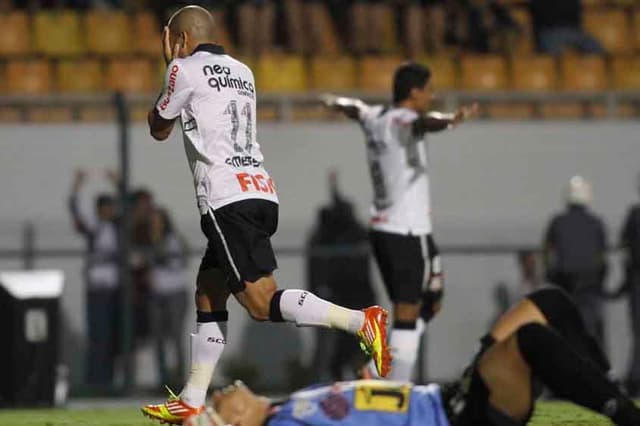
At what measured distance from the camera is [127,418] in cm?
1060

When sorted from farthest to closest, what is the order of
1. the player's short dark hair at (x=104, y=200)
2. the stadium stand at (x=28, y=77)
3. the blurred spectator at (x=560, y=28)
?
1. the blurred spectator at (x=560, y=28)
2. the stadium stand at (x=28, y=77)
3. the player's short dark hair at (x=104, y=200)

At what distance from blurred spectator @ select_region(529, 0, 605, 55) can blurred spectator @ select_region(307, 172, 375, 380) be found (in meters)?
4.12

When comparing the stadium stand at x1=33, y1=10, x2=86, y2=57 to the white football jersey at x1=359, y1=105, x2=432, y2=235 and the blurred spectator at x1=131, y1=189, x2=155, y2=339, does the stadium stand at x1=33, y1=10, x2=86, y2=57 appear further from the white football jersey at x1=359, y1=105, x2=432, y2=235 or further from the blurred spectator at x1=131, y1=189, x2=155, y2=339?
the white football jersey at x1=359, y1=105, x2=432, y2=235

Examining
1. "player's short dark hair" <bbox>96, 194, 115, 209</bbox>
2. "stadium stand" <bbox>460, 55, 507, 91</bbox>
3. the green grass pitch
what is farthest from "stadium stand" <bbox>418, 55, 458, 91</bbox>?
the green grass pitch

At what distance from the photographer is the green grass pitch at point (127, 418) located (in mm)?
9086

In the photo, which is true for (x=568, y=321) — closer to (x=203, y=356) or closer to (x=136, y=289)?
(x=203, y=356)

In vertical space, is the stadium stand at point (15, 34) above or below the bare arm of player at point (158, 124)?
above

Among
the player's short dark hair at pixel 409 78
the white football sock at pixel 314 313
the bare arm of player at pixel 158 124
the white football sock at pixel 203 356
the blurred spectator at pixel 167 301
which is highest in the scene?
the player's short dark hair at pixel 409 78

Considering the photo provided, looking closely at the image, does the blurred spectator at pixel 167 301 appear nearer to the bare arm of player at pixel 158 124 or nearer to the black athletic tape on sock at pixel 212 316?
the black athletic tape on sock at pixel 212 316

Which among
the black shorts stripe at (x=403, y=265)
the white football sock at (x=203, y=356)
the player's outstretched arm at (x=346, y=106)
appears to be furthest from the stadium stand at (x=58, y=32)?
the white football sock at (x=203, y=356)

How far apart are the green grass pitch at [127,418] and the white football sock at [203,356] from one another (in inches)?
34.5

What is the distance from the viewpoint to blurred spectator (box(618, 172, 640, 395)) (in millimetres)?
16359

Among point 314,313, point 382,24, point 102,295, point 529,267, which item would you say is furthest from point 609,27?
point 314,313

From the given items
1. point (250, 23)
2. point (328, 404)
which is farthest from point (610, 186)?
point (328, 404)
